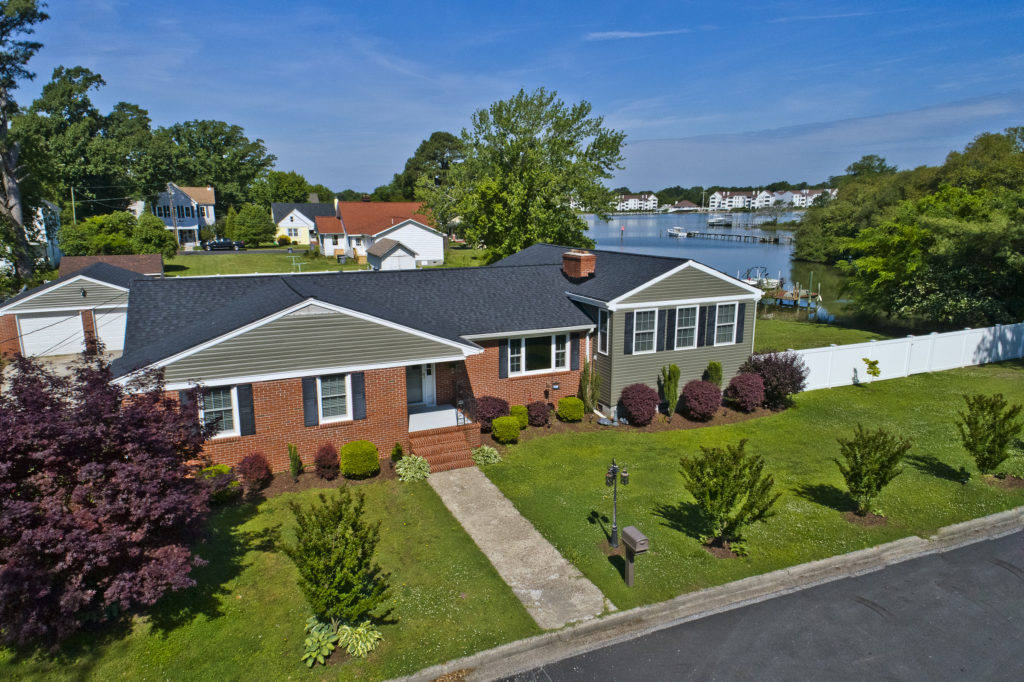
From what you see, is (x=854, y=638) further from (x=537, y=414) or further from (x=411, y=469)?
(x=537, y=414)

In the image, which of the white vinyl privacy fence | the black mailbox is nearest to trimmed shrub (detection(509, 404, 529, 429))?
the black mailbox

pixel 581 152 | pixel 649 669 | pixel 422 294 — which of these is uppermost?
pixel 581 152

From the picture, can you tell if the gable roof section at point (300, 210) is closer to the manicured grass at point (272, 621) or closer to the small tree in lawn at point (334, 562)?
the manicured grass at point (272, 621)

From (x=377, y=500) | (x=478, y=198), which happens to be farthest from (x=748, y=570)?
(x=478, y=198)

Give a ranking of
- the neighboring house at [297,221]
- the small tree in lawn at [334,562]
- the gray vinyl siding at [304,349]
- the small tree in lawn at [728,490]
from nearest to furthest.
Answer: the small tree in lawn at [334,562] < the small tree in lawn at [728,490] < the gray vinyl siding at [304,349] < the neighboring house at [297,221]

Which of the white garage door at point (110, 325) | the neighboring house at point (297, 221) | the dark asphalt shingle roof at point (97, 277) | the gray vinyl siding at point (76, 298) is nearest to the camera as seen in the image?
the gray vinyl siding at point (76, 298)

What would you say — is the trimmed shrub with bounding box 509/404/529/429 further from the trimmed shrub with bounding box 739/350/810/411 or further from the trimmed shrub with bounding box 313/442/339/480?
the trimmed shrub with bounding box 739/350/810/411

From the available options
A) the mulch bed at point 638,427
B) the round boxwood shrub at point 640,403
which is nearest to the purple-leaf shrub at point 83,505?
the mulch bed at point 638,427

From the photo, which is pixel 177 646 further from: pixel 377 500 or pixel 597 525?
pixel 597 525
